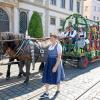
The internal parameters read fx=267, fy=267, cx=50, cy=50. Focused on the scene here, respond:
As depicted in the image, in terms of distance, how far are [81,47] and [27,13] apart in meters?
12.1

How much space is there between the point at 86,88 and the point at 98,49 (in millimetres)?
6719

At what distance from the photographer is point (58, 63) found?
6.84 m

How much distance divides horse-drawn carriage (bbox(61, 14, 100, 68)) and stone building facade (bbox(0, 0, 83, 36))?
7498 mm

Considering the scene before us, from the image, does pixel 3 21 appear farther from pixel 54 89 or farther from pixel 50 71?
pixel 50 71

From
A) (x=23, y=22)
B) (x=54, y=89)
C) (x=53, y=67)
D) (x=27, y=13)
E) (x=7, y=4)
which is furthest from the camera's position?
(x=27, y=13)

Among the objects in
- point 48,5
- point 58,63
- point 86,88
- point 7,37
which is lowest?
point 86,88

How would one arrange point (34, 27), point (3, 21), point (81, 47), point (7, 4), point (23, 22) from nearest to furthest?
point (81, 47) < point (7, 4) < point (3, 21) < point (34, 27) < point (23, 22)

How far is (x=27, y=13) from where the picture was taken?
2352cm

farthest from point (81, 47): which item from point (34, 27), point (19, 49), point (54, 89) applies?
point (34, 27)

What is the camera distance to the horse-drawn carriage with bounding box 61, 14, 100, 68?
40.0ft

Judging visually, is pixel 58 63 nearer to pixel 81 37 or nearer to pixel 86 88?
pixel 86 88

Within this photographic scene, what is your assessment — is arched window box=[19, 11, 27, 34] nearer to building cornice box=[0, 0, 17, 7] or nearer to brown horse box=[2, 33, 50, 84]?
building cornice box=[0, 0, 17, 7]

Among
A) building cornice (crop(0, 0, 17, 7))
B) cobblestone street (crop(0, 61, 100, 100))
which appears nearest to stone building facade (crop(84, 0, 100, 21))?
building cornice (crop(0, 0, 17, 7))

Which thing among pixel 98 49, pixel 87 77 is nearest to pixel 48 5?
pixel 98 49
